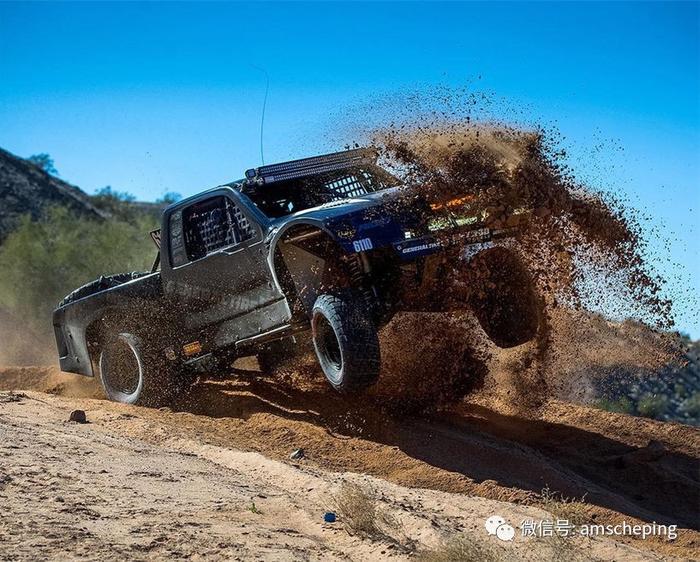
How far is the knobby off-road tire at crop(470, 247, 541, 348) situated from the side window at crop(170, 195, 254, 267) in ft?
6.69

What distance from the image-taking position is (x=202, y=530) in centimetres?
498

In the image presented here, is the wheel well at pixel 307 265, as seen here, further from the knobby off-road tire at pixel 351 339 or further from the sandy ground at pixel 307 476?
the sandy ground at pixel 307 476

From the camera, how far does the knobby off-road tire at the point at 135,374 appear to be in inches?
363

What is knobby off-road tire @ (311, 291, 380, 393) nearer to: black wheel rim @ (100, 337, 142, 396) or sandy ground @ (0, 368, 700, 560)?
sandy ground @ (0, 368, 700, 560)

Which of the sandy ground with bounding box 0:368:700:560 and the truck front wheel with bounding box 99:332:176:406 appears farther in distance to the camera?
the truck front wheel with bounding box 99:332:176:406

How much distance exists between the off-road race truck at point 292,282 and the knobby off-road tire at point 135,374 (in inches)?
0.5

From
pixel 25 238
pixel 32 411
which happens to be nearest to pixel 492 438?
pixel 32 411

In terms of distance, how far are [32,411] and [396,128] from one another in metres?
4.11

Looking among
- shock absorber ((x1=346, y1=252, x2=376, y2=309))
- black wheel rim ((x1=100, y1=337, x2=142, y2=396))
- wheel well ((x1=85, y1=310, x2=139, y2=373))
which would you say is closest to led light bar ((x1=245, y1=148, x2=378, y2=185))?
shock absorber ((x1=346, y1=252, x2=376, y2=309))

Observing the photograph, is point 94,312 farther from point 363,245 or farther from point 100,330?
point 363,245

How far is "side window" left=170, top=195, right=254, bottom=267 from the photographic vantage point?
828 cm

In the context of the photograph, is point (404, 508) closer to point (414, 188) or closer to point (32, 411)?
point (414, 188)

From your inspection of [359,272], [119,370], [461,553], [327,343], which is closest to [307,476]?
[327,343]

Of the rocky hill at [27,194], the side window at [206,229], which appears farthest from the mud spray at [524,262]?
the rocky hill at [27,194]
